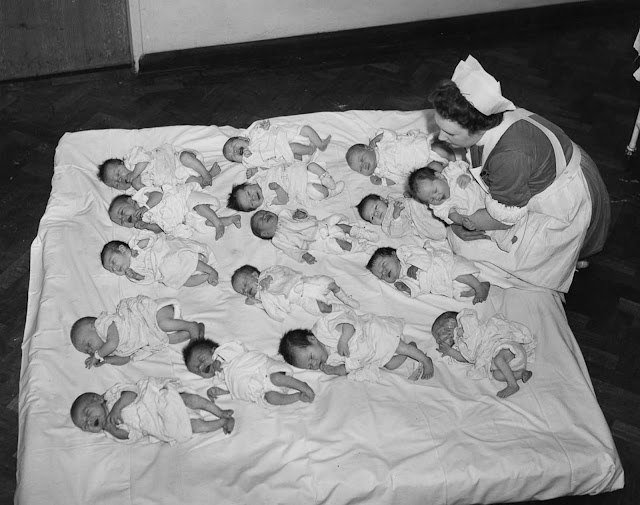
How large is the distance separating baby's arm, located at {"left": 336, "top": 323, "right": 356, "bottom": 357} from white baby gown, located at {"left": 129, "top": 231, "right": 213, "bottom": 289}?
0.61 m

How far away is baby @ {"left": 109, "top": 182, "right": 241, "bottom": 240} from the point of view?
3.21 meters

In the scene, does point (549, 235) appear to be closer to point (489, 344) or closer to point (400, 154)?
point (489, 344)

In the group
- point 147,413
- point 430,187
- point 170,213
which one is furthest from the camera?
point 170,213

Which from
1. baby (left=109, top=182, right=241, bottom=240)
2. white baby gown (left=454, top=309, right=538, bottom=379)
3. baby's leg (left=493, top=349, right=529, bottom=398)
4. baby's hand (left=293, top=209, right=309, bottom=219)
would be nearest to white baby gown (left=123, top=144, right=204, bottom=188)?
baby (left=109, top=182, right=241, bottom=240)

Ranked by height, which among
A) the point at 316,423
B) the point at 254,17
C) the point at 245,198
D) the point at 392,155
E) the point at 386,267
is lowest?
the point at 316,423

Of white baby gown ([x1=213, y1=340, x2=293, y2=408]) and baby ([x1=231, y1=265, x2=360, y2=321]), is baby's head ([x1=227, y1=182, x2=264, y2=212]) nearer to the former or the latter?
baby ([x1=231, y1=265, x2=360, y2=321])

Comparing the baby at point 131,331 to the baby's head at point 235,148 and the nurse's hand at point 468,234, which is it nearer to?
the baby's head at point 235,148

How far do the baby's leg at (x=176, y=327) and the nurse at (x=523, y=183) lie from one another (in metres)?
1.04

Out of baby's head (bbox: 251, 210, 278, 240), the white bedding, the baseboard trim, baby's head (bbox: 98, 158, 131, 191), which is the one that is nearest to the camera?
the white bedding

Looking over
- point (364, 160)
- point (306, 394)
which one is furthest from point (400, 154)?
point (306, 394)

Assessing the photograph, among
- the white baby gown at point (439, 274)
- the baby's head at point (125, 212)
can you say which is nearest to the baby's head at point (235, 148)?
the baby's head at point (125, 212)

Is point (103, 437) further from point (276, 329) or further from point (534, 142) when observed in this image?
point (534, 142)

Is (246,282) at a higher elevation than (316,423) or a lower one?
higher

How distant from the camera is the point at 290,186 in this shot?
335 cm
